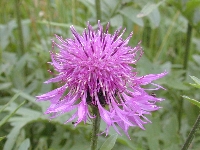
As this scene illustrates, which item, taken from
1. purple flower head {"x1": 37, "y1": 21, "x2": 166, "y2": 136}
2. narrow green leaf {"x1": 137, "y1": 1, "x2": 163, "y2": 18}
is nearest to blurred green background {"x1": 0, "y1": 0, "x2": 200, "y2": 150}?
narrow green leaf {"x1": 137, "y1": 1, "x2": 163, "y2": 18}

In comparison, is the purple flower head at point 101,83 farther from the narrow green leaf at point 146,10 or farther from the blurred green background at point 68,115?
the narrow green leaf at point 146,10

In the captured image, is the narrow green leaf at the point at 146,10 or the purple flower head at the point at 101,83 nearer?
the purple flower head at the point at 101,83

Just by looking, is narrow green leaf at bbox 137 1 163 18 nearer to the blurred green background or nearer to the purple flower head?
the blurred green background

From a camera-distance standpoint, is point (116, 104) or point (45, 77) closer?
point (116, 104)

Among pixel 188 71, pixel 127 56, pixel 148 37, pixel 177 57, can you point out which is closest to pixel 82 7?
pixel 148 37

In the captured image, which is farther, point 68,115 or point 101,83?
point 68,115

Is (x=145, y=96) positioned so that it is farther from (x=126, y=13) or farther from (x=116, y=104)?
(x=126, y=13)

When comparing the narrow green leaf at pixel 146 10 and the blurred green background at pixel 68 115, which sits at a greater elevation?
the narrow green leaf at pixel 146 10

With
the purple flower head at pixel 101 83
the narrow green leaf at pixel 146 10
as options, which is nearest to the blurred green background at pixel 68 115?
the narrow green leaf at pixel 146 10

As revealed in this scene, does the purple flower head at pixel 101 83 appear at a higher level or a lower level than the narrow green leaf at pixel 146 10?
lower
